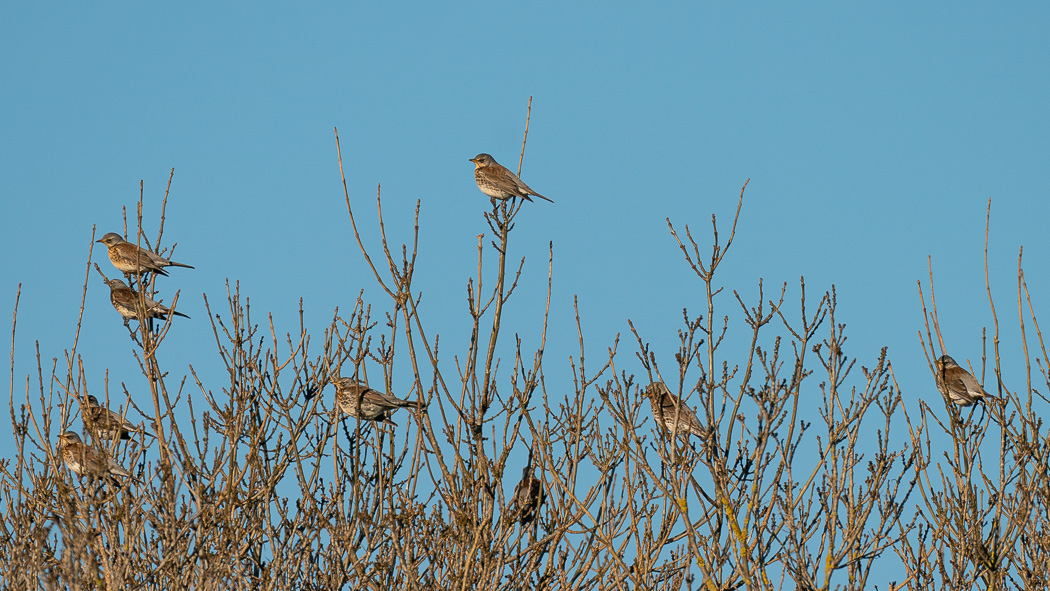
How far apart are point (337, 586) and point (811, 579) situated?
2848mm

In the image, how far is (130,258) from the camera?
1204 centimetres

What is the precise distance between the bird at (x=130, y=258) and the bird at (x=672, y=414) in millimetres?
3990

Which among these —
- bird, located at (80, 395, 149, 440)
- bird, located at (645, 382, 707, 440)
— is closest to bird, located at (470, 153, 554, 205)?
bird, located at (645, 382, 707, 440)

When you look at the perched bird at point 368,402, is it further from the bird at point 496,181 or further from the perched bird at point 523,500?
the bird at point 496,181

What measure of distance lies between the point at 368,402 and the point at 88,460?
2593 mm

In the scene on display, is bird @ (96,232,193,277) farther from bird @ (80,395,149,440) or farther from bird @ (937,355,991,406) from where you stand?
bird @ (937,355,991,406)

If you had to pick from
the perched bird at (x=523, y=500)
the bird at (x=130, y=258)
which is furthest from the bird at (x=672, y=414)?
the bird at (x=130, y=258)

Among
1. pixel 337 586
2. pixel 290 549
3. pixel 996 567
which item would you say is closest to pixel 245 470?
pixel 290 549

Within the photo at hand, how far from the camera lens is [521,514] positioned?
→ 7.25 m

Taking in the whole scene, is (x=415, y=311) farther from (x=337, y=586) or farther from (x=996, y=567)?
(x=996, y=567)

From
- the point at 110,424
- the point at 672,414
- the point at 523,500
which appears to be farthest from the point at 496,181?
the point at 523,500

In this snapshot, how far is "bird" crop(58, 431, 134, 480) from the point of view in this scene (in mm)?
6050

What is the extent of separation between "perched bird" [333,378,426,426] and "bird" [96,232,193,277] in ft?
6.02

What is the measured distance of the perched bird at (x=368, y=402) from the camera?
26.8ft
